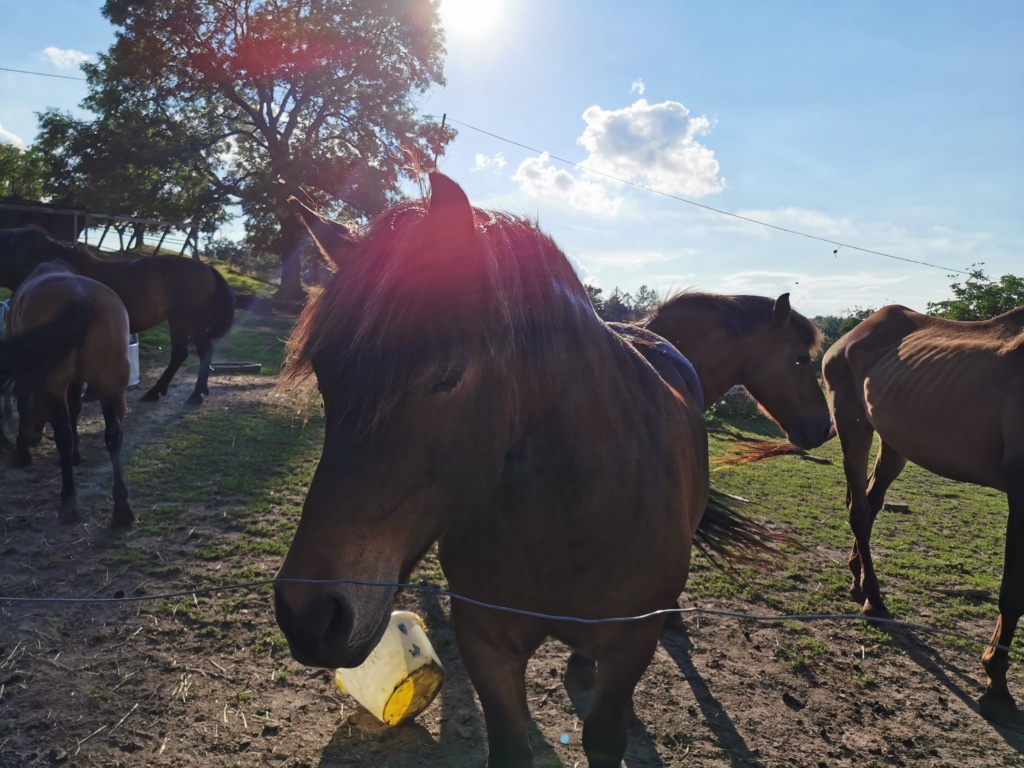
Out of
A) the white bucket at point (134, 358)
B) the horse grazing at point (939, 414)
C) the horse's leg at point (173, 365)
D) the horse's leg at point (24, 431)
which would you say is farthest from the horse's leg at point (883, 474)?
the white bucket at point (134, 358)

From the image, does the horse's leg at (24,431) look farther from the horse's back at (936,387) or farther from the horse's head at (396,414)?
the horse's back at (936,387)

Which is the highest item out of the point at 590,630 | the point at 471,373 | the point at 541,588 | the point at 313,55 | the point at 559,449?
the point at 313,55

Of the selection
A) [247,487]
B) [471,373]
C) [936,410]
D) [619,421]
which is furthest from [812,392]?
[247,487]

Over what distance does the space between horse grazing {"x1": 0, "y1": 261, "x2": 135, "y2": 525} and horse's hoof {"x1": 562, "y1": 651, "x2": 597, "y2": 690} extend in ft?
12.3

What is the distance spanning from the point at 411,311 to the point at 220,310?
9.69 metres

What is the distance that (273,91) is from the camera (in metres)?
24.3

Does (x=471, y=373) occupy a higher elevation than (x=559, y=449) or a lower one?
higher

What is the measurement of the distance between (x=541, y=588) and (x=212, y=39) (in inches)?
1072

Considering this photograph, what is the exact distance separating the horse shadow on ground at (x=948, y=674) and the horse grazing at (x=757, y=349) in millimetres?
1451

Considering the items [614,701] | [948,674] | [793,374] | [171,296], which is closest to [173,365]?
[171,296]

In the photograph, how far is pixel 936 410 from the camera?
4145 millimetres

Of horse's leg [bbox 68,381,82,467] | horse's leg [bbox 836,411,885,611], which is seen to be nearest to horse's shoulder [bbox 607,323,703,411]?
horse's leg [bbox 836,411,885,611]

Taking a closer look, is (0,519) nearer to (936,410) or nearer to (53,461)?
(53,461)

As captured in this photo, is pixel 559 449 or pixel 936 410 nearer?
pixel 559 449
